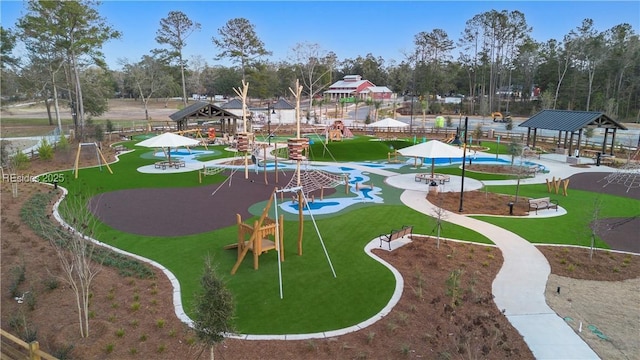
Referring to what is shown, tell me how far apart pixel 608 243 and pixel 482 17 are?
66.5m

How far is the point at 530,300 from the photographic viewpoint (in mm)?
10344

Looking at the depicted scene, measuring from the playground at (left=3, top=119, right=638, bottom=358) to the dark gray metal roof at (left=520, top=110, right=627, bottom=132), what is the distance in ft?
16.6

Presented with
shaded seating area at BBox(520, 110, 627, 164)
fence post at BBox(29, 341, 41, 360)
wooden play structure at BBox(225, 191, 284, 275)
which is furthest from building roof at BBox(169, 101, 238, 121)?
fence post at BBox(29, 341, 41, 360)

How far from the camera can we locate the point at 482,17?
71312mm

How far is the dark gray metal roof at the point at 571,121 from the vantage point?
29.0 metres

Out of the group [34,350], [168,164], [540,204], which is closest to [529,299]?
[540,204]

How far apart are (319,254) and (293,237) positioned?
1.86 metres

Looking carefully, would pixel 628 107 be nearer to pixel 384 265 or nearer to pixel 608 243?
pixel 608 243

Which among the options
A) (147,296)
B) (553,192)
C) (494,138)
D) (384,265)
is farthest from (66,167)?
(494,138)

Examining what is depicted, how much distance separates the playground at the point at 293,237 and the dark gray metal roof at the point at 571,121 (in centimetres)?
506

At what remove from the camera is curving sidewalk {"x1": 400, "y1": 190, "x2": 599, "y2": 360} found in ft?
27.6

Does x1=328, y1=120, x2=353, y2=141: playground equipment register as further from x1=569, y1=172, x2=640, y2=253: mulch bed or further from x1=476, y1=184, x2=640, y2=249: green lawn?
x1=569, y1=172, x2=640, y2=253: mulch bed

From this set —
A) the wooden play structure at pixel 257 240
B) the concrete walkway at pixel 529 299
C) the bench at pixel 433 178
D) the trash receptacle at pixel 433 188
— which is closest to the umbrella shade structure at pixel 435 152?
the trash receptacle at pixel 433 188

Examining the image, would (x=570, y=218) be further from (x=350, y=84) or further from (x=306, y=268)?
(x=350, y=84)
